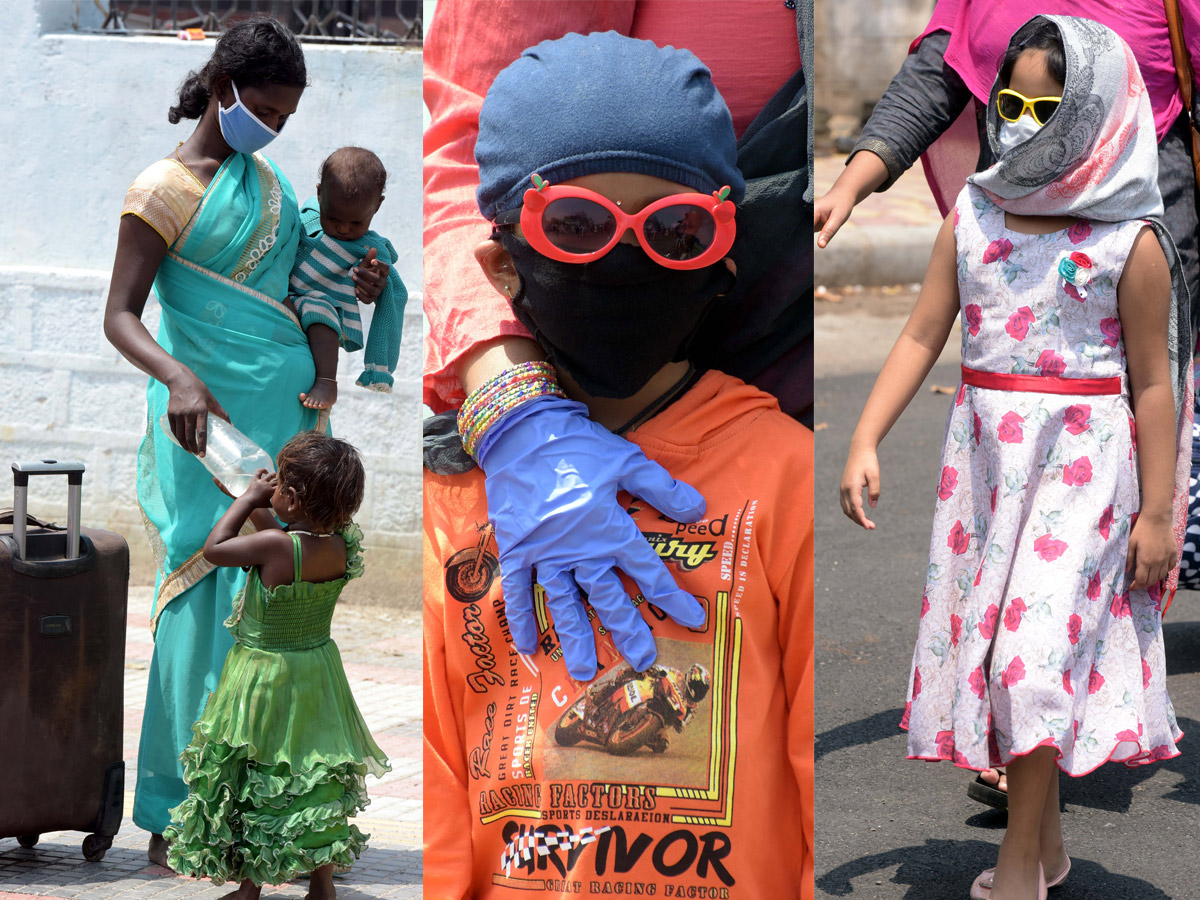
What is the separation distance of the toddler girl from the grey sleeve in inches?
54.4

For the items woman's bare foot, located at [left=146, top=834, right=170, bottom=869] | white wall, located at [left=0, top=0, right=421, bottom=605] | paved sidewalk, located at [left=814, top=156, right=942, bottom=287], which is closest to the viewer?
woman's bare foot, located at [left=146, top=834, right=170, bottom=869]

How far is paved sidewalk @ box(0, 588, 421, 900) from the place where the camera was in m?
3.43

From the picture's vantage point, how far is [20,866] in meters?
3.59

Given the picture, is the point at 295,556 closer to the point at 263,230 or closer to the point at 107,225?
the point at 263,230

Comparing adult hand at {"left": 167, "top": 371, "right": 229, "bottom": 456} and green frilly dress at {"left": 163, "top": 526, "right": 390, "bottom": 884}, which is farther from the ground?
adult hand at {"left": 167, "top": 371, "right": 229, "bottom": 456}

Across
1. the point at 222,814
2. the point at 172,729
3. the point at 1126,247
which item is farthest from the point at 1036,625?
the point at 172,729

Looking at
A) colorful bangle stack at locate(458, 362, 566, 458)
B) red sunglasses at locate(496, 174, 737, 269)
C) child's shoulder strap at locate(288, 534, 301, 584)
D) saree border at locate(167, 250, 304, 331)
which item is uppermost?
saree border at locate(167, 250, 304, 331)

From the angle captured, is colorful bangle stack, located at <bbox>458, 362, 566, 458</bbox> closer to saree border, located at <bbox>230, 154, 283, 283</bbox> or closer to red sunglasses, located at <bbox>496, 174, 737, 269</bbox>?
red sunglasses, located at <bbox>496, 174, 737, 269</bbox>

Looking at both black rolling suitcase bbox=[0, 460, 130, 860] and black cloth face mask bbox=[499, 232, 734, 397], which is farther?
black rolling suitcase bbox=[0, 460, 130, 860]

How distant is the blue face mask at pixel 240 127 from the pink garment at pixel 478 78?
1.50 m

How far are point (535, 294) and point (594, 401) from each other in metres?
0.18

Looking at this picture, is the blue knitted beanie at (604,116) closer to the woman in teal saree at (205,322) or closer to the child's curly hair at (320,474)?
the child's curly hair at (320,474)

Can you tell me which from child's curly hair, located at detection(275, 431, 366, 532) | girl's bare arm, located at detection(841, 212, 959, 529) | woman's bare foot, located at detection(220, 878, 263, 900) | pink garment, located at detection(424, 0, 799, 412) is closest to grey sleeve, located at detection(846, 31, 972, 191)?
girl's bare arm, located at detection(841, 212, 959, 529)

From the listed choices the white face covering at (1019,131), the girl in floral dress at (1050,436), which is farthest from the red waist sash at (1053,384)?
the white face covering at (1019,131)
